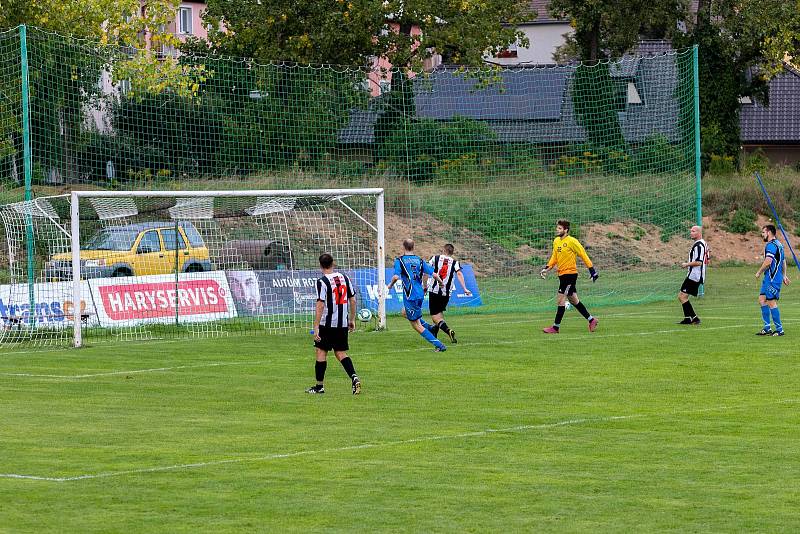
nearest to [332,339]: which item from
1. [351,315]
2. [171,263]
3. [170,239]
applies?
[351,315]

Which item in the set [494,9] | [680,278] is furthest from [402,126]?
[494,9]

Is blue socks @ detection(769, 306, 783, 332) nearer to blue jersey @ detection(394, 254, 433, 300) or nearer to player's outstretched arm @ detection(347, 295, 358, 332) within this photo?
blue jersey @ detection(394, 254, 433, 300)

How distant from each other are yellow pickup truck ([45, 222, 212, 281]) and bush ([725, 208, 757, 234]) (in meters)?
27.4

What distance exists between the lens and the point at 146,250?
2805 cm

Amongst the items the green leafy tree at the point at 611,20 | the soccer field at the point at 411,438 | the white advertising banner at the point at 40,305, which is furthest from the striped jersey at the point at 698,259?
the green leafy tree at the point at 611,20

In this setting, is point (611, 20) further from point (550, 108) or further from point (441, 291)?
point (441, 291)

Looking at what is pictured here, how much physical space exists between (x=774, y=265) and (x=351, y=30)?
89.2 ft

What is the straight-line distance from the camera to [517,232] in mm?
36906

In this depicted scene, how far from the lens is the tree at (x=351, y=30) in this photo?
47125 millimetres

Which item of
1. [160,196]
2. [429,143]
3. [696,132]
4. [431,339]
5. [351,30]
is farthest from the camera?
[351,30]

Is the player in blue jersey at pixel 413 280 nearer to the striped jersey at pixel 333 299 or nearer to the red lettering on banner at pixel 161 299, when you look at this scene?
the striped jersey at pixel 333 299

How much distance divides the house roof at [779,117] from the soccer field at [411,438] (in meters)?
52.6

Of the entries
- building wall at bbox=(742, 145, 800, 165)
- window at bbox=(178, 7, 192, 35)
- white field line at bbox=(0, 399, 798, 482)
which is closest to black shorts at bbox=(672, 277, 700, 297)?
white field line at bbox=(0, 399, 798, 482)

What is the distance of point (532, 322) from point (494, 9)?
27.6 meters
